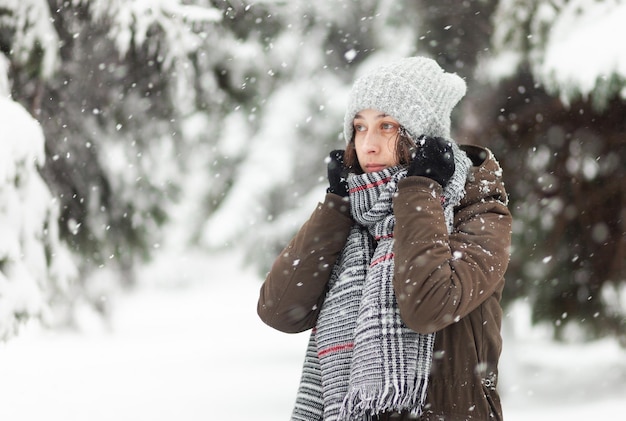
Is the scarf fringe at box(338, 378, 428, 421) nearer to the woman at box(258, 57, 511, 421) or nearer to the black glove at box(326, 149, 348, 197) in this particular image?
the woman at box(258, 57, 511, 421)

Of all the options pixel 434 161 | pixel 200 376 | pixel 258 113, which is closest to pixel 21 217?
pixel 258 113

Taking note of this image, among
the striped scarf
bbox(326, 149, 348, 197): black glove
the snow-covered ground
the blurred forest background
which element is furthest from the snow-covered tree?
the striped scarf

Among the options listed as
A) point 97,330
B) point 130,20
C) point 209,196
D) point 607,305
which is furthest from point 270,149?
point 97,330

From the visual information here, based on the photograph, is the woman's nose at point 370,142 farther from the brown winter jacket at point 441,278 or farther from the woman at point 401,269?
the brown winter jacket at point 441,278

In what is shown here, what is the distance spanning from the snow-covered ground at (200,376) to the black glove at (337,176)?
3365mm

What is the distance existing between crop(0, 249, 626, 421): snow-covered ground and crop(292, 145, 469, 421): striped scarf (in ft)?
10.9

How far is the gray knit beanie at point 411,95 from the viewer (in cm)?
186

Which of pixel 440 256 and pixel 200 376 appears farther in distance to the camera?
pixel 200 376

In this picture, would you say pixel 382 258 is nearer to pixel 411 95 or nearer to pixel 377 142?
pixel 377 142

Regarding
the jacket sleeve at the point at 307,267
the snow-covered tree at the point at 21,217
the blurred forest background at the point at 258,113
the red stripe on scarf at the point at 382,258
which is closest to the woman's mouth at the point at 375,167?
the jacket sleeve at the point at 307,267

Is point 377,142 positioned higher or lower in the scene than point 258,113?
lower

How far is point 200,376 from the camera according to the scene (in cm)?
862

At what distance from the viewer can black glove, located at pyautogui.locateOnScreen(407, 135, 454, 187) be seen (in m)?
1.73

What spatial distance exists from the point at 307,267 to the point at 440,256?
1.22 feet
